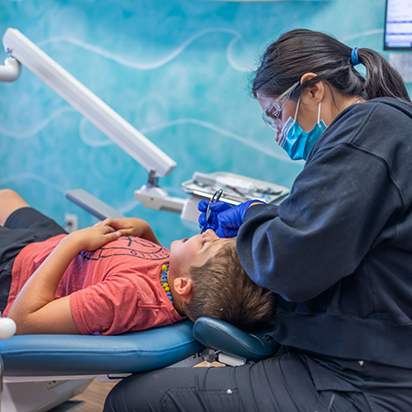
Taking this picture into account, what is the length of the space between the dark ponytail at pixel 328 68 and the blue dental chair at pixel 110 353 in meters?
0.68

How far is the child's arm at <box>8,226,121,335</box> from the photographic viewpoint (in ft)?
3.43

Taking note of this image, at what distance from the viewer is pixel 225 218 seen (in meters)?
1.27

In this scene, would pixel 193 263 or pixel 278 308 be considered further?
pixel 193 263

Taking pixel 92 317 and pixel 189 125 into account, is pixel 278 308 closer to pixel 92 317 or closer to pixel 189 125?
pixel 92 317

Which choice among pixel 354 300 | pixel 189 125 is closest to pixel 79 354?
pixel 354 300

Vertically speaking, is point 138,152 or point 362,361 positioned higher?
point 138,152

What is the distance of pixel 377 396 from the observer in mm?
904

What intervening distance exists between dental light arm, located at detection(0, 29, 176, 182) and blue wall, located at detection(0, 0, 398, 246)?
99 centimetres

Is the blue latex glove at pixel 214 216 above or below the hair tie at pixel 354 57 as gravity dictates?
below

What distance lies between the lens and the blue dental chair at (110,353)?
0.96 metres

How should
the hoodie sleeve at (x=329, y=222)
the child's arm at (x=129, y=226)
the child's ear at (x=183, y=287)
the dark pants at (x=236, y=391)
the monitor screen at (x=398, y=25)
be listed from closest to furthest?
the hoodie sleeve at (x=329, y=222) → the dark pants at (x=236, y=391) → the child's ear at (x=183, y=287) → the child's arm at (x=129, y=226) → the monitor screen at (x=398, y=25)

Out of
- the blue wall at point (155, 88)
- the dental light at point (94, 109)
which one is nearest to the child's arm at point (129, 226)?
the dental light at point (94, 109)

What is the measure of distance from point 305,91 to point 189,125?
1.56 m

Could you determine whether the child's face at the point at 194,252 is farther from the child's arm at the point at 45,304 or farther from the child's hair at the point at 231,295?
the child's arm at the point at 45,304
